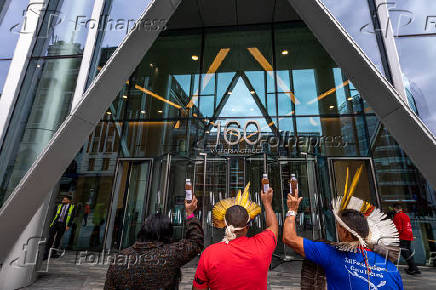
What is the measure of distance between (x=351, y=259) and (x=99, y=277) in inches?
200

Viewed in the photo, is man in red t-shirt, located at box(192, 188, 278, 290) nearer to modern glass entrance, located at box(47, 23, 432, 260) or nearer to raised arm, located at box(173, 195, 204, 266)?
raised arm, located at box(173, 195, 204, 266)

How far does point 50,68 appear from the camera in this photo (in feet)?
15.6

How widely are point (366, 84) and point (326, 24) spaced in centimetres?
111

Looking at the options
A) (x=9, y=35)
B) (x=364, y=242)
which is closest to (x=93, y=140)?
(x=9, y=35)

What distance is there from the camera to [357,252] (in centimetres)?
151

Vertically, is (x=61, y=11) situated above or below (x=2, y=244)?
above

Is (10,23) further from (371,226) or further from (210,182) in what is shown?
(371,226)

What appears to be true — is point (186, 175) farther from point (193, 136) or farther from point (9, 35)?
point (9, 35)

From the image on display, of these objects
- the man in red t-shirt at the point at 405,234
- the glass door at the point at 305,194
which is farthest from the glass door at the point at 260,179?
the man in red t-shirt at the point at 405,234

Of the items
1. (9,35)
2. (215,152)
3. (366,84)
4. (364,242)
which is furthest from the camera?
(215,152)

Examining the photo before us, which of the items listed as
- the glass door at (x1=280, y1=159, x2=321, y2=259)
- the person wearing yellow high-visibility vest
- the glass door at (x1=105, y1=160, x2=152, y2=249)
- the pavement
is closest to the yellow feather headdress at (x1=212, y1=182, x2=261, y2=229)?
the pavement

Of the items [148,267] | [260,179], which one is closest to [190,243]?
[148,267]

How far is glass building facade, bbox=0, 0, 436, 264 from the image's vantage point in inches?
194

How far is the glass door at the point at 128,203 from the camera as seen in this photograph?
23.2 feet
